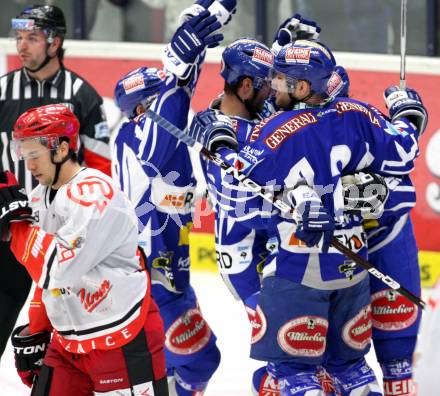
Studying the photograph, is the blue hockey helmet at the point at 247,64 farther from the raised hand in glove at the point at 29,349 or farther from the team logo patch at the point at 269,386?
the raised hand in glove at the point at 29,349

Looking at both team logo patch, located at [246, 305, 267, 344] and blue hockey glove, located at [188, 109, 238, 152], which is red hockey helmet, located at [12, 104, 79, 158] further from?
team logo patch, located at [246, 305, 267, 344]

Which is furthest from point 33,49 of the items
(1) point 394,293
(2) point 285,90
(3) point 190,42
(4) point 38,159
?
(1) point 394,293

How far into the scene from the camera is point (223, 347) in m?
5.83

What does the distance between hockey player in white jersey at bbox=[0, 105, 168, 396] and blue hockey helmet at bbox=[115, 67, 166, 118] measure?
971 millimetres

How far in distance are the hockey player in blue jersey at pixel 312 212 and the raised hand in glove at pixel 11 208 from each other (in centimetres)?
77

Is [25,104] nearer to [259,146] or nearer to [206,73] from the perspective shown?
[259,146]

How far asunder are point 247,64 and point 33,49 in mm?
1087

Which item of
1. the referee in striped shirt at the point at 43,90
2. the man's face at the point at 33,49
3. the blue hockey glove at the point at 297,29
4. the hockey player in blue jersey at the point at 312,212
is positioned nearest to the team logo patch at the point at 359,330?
the hockey player in blue jersey at the point at 312,212

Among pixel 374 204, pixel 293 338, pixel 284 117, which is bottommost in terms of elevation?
pixel 293 338

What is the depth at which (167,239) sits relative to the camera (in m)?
4.69

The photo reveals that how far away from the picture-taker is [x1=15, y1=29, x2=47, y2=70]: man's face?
5133 millimetres

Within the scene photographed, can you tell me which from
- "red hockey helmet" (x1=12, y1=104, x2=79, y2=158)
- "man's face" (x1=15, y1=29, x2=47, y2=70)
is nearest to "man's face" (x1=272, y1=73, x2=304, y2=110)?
"red hockey helmet" (x1=12, y1=104, x2=79, y2=158)

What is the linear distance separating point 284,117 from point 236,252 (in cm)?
72

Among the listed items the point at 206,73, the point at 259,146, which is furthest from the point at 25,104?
the point at 206,73
